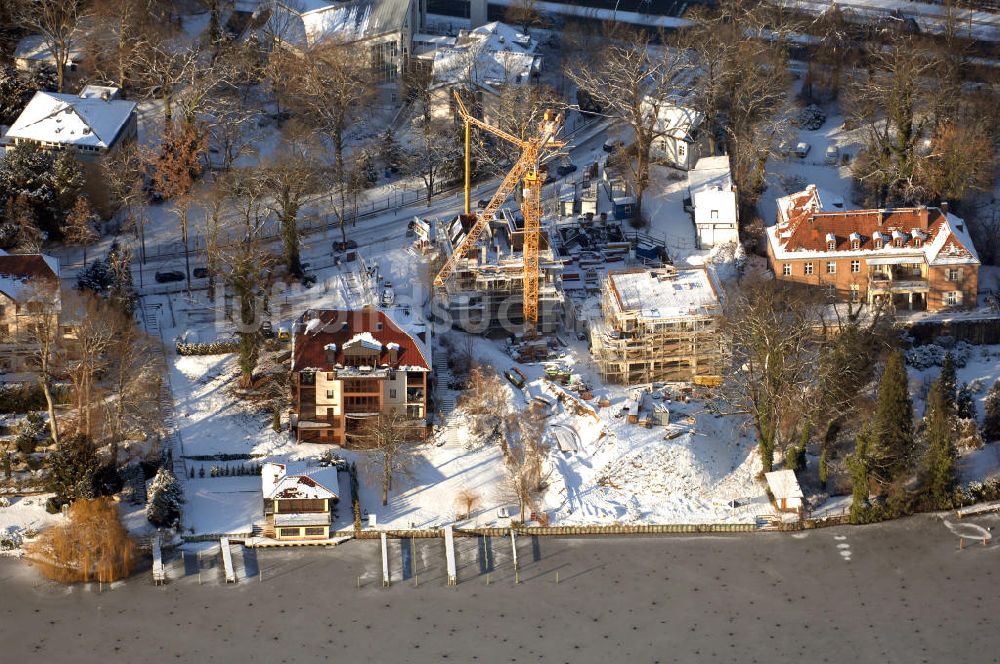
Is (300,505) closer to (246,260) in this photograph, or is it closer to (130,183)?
(246,260)

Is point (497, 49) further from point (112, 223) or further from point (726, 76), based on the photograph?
point (112, 223)

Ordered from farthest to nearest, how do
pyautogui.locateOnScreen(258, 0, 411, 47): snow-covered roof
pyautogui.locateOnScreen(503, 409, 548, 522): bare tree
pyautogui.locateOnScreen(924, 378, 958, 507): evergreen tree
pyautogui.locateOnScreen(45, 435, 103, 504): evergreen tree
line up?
pyautogui.locateOnScreen(258, 0, 411, 47): snow-covered roof → pyautogui.locateOnScreen(503, 409, 548, 522): bare tree → pyautogui.locateOnScreen(924, 378, 958, 507): evergreen tree → pyautogui.locateOnScreen(45, 435, 103, 504): evergreen tree

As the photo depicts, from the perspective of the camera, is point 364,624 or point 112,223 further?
point 112,223

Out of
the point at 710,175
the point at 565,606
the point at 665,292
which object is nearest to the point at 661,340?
the point at 665,292

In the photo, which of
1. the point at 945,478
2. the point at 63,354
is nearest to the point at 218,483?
the point at 63,354

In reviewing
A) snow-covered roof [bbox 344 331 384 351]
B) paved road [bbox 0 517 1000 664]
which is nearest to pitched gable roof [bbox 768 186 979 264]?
paved road [bbox 0 517 1000 664]

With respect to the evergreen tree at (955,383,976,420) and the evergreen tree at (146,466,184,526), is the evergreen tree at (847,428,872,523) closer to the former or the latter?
the evergreen tree at (955,383,976,420)
